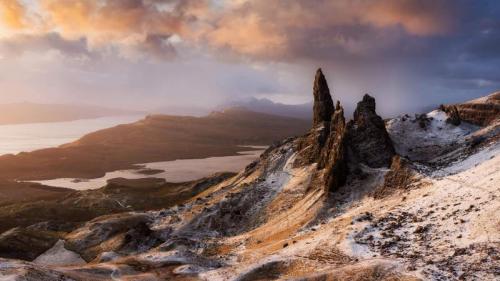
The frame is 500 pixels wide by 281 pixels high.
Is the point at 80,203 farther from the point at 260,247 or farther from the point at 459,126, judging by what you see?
the point at 459,126

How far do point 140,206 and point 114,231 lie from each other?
3601cm

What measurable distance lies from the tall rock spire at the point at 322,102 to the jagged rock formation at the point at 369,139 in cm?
1520

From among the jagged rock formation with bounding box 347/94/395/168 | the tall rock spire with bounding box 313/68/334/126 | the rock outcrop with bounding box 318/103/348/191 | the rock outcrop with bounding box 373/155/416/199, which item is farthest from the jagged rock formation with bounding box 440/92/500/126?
the rock outcrop with bounding box 373/155/416/199

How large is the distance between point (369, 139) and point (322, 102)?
22685mm

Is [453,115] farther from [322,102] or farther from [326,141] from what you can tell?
[322,102]

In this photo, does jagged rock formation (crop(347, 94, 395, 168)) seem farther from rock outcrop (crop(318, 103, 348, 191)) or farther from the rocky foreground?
rock outcrop (crop(318, 103, 348, 191))

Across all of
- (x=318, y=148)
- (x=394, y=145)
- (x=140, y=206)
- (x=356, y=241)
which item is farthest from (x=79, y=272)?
(x=140, y=206)

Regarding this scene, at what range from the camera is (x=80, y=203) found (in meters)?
122

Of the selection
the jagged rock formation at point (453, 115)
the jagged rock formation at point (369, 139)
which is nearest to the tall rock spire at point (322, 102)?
the jagged rock formation at point (369, 139)

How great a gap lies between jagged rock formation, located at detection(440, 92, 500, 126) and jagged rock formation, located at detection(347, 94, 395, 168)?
59.3ft

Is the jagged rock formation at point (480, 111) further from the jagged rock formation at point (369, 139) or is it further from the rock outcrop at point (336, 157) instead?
the rock outcrop at point (336, 157)

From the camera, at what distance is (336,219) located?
5619 centimetres

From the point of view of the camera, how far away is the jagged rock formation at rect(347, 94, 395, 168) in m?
70.4

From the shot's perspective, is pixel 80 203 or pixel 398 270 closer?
pixel 398 270
